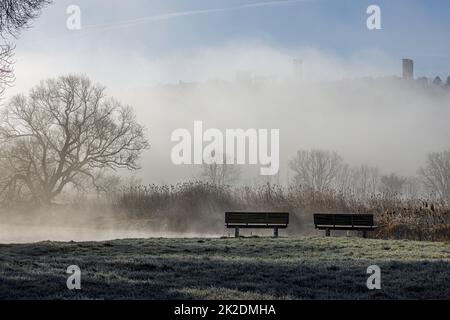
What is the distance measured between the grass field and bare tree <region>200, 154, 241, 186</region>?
52.9 m

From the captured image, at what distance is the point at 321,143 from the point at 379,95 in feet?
88.6

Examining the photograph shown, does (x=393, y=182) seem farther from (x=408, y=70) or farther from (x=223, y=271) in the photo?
(x=223, y=271)

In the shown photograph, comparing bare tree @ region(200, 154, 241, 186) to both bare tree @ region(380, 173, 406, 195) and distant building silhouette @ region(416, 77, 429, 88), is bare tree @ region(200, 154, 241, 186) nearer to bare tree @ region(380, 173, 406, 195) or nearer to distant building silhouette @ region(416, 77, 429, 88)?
bare tree @ region(380, 173, 406, 195)

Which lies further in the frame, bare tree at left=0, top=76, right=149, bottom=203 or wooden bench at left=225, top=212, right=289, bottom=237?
bare tree at left=0, top=76, right=149, bottom=203

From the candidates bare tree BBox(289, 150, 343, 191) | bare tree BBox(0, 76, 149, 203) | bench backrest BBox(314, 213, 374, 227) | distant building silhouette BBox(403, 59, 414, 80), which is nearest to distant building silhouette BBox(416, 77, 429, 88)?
→ distant building silhouette BBox(403, 59, 414, 80)

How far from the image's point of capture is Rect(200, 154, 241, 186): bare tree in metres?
67.7

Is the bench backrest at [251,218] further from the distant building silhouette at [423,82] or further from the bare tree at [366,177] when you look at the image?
the distant building silhouette at [423,82]

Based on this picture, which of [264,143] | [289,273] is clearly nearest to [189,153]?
[264,143]

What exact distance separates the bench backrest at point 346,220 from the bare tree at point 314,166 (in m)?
56.6

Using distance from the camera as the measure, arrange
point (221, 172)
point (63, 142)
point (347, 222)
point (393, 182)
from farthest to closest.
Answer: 1. point (393, 182)
2. point (221, 172)
3. point (63, 142)
4. point (347, 222)

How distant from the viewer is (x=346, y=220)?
1908 cm

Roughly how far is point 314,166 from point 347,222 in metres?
59.7

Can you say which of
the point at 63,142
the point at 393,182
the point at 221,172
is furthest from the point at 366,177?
the point at 63,142
